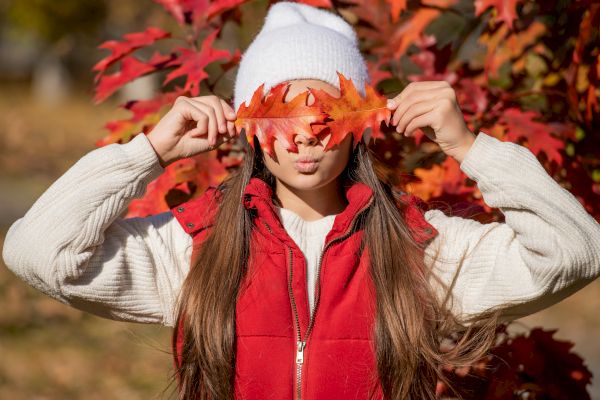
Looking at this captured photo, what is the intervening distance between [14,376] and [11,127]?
12.2 meters

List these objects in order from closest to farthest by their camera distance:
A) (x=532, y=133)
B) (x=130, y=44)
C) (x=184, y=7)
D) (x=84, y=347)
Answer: (x=532, y=133) < (x=130, y=44) < (x=184, y=7) < (x=84, y=347)

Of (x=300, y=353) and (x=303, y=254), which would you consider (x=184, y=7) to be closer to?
(x=303, y=254)

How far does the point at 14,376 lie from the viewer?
17.6 ft

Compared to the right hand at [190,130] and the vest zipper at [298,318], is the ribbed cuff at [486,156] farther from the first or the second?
the right hand at [190,130]

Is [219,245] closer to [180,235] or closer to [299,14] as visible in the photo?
[180,235]

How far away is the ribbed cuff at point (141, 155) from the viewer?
229cm

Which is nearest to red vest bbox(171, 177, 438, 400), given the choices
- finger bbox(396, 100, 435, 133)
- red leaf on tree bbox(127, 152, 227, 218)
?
Answer: finger bbox(396, 100, 435, 133)

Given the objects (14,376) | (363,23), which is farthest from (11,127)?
(363,23)

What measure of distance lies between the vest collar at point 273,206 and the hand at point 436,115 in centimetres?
22

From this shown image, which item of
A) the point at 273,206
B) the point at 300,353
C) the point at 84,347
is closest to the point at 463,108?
the point at 273,206

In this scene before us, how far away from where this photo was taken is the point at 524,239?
215cm

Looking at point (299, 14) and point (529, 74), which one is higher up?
point (299, 14)

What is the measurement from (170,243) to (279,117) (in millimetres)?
505

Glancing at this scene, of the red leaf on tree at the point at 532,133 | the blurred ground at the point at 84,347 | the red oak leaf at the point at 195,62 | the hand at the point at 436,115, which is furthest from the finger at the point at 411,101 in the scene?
the blurred ground at the point at 84,347
